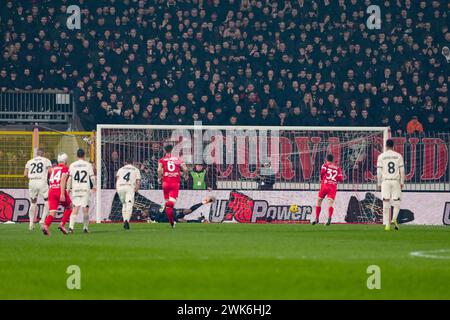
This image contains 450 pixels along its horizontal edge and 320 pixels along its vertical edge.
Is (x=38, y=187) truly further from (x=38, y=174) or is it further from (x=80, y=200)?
(x=80, y=200)

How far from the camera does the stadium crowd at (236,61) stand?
36.1 meters

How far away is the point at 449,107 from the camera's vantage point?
125 ft

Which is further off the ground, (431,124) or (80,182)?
(431,124)

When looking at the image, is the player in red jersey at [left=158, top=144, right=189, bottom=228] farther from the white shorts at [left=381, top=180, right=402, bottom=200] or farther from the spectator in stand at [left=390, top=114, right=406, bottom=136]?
the spectator in stand at [left=390, top=114, right=406, bottom=136]

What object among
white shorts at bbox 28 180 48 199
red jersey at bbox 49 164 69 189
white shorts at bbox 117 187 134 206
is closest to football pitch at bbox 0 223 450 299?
red jersey at bbox 49 164 69 189

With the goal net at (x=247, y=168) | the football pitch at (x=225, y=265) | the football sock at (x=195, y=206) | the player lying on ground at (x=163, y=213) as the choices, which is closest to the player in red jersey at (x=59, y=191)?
the football pitch at (x=225, y=265)

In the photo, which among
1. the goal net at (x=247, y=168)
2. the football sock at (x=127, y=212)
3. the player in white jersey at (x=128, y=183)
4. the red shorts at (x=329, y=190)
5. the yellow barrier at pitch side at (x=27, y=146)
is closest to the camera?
the football sock at (x=127, y=212)

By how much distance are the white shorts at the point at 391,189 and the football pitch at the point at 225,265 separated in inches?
131

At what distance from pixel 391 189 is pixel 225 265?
43.0 ft

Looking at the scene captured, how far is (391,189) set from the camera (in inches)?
1130

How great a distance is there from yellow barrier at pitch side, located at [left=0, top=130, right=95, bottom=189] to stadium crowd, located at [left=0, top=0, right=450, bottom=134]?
1720mm

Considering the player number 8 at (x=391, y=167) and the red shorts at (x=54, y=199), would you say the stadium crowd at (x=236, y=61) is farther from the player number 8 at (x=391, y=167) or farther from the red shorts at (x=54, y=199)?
the red shorts at (x=54, y=199)

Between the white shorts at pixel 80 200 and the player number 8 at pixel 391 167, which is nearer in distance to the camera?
the white shorts at pixel 80 200

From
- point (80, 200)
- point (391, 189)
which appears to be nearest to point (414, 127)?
point (391, 189)
